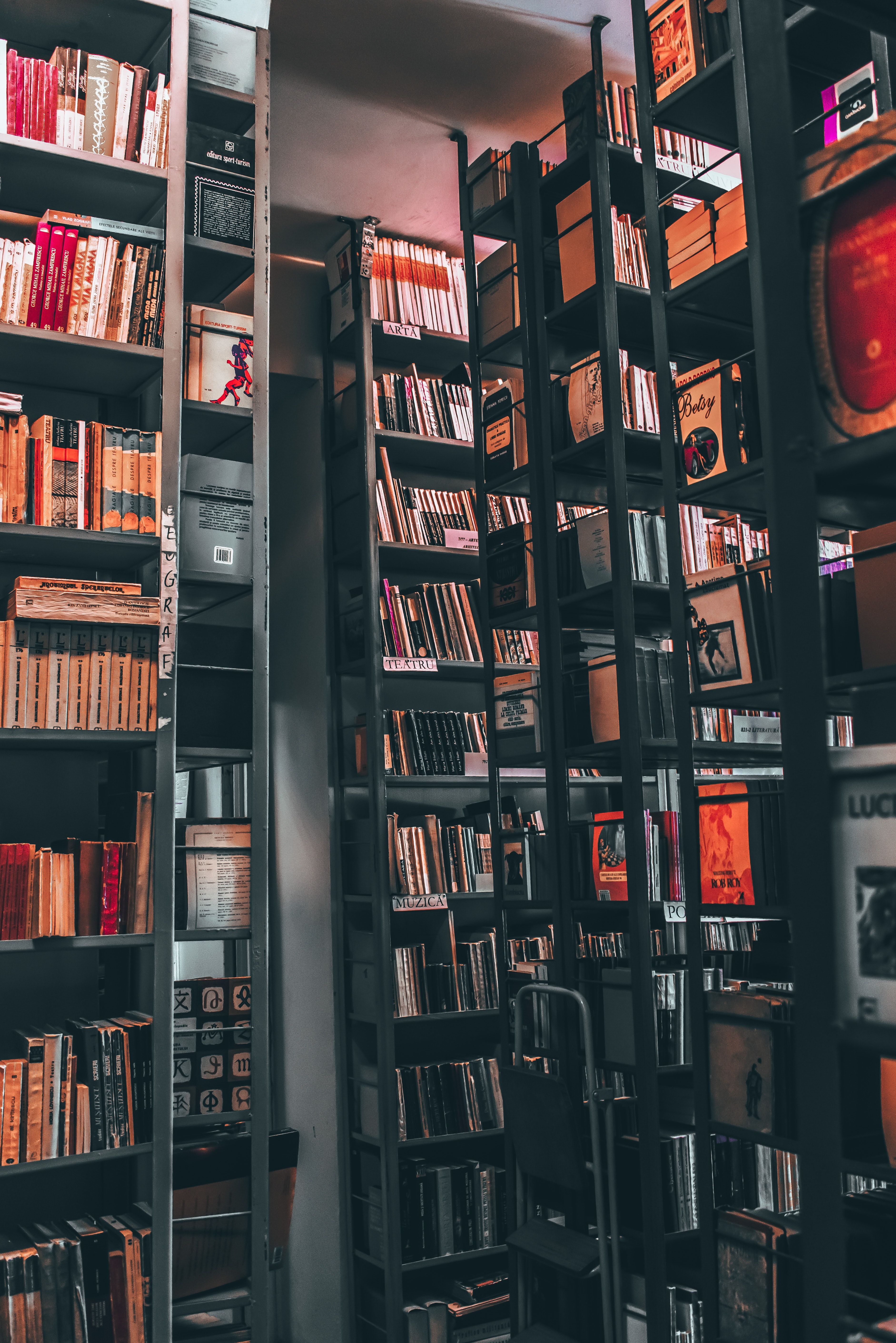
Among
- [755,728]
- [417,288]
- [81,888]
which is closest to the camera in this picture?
[81,888]

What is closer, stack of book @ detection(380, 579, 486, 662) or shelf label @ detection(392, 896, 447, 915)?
shelf label @ detection(392, 896, 447, 915)

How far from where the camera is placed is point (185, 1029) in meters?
2.80

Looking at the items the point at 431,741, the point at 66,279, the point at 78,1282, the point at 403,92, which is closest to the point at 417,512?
the point at 431,741

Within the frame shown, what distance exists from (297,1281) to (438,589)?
2619mm

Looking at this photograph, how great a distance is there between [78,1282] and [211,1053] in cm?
57

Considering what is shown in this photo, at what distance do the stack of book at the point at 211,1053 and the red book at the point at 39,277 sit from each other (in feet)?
5.34

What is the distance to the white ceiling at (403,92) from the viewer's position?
3379 mm

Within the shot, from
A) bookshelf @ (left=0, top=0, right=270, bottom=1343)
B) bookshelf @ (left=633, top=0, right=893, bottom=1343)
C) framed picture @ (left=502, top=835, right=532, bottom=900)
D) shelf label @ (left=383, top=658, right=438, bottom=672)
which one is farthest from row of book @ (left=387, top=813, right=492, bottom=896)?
bookshelf @ (left=633, top=0, right=893, bottom=1343)

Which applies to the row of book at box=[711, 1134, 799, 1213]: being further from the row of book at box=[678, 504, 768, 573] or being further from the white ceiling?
the white ceiling

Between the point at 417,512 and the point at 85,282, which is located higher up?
the point at 85,282

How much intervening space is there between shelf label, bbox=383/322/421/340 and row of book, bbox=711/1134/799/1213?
114 inches

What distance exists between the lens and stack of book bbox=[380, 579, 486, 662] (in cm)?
400

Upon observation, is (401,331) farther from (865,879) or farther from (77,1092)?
(865,879)

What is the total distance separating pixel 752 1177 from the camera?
111 inches
